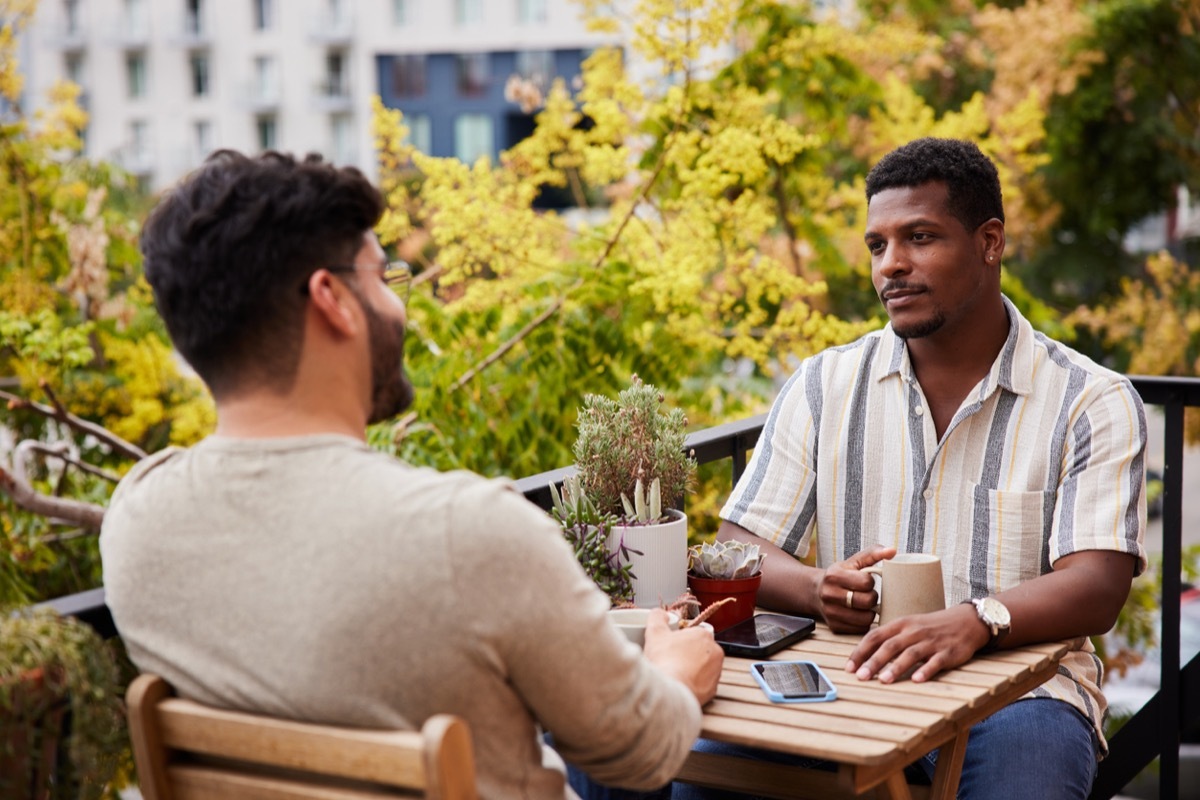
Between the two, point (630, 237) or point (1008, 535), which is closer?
point (1008, 535)

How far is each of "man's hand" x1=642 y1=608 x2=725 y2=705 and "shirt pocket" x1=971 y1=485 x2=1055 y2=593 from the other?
29.8 inches

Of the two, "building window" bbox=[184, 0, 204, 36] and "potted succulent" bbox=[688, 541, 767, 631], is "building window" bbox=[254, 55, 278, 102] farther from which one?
"potted succulent" bbox=[688, 541, 767, 631]

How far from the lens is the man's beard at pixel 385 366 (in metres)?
1.49

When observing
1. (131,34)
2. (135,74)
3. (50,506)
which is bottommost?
(50,506)

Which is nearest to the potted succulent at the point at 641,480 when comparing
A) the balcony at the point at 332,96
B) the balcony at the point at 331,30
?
the balcony at the point at 331,30

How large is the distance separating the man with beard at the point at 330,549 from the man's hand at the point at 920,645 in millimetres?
446

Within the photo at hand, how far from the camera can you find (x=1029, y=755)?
2092 millimetres

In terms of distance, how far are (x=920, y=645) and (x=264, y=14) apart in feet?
137

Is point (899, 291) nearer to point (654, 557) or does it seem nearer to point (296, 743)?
point (654, 557)

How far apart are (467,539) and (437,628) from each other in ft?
0.31

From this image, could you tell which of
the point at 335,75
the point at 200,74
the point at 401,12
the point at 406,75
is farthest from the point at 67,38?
the point at 406,75

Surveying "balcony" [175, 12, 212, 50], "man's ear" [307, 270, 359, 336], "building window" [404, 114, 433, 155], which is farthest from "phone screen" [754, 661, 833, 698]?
"balcony" [175, 12, 212, 50]

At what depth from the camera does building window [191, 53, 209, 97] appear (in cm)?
4084

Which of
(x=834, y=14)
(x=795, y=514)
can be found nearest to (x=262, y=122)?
(x=834, y=14)
